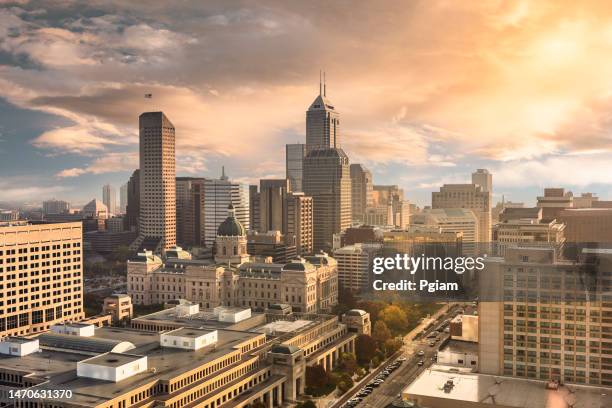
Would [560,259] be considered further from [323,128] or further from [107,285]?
[323,128]

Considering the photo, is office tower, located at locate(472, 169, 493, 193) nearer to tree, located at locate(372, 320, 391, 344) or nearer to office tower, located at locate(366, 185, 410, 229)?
office tower, located at locate(366, 185, 410, 229)

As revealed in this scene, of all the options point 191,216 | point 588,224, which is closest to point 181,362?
point 588,224

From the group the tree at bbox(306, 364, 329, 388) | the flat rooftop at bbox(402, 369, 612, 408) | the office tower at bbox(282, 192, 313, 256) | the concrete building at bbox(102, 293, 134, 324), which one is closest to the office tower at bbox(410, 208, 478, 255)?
the office tower at bbox(282, 192, 313, 256)

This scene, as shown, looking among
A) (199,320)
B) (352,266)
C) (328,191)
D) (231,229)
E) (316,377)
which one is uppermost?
(328,191)

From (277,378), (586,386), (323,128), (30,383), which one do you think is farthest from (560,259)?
(323,128)

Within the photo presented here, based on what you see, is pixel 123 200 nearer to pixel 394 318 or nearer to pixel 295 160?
pixel 295 160

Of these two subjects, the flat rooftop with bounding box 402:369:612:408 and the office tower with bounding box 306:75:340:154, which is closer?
the flat rooftop with bounding box 402:369:612:408
